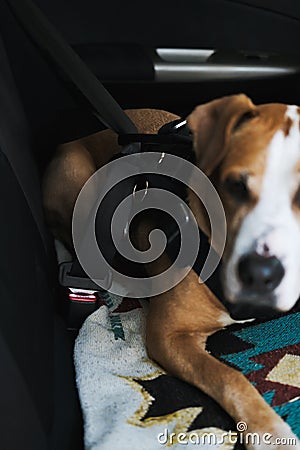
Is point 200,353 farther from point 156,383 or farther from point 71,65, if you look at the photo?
point 71,65

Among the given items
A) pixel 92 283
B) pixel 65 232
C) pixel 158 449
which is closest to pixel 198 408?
pixel 158 449

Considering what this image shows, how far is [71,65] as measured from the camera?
5.37ft

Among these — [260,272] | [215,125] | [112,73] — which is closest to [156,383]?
[260,272]

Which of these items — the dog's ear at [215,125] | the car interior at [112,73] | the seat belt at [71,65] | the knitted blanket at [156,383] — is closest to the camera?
the knitted blanket at [156,383]

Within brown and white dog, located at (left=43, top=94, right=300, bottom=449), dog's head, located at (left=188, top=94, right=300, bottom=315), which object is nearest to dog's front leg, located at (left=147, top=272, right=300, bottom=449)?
brown and white dog, located at (left=43, top=94, right=300, bottom=449)

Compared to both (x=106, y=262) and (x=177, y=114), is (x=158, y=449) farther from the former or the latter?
(x=177, y=114)

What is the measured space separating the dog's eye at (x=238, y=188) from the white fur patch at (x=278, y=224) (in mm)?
36

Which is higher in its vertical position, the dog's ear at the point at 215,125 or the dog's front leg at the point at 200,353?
the dog's ear at the point at 215,125

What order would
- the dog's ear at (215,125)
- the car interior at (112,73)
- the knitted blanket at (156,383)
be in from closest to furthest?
the knitted blanket at (156,383) → the dog's ear at (215,125) → the car interior at (112,73)

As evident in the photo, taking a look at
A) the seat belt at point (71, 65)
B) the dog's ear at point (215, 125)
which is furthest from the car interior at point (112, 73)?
the dog's ear at point (215, 125)

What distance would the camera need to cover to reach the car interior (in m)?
1.50

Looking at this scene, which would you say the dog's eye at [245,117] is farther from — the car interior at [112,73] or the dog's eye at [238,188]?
the car interior at [112,73]

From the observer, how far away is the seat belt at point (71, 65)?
1615 millimetres

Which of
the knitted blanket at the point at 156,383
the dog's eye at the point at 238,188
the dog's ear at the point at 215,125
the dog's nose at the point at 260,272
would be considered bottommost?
the knitted blanket at the point at 156,383
